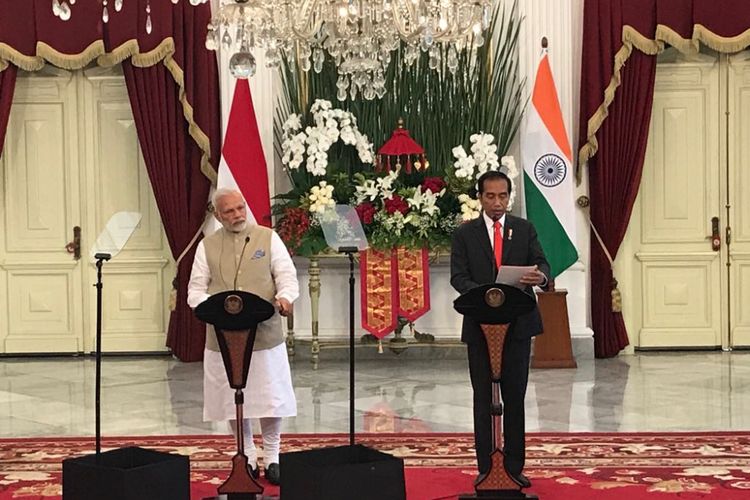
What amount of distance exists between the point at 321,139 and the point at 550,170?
1.80 m

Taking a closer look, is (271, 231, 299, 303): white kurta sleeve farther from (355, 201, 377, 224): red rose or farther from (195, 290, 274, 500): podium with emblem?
(355, 201, 377, 224): red rose

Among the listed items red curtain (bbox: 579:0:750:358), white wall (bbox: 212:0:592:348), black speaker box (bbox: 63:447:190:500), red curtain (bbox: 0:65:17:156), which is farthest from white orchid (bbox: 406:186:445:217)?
black speaker box (bbox: 63:447:190:500)

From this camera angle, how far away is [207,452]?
20.6 ft

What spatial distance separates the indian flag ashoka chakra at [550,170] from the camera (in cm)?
946

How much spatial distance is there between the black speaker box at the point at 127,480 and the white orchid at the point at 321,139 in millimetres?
4731

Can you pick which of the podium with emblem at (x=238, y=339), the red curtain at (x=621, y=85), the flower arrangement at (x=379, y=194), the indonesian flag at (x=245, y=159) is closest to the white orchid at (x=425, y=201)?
the flower arrangement at (x=379, y=194)

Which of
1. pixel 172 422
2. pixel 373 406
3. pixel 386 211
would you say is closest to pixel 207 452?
pixel 172 422

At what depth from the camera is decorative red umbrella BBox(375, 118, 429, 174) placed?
30.5 feet

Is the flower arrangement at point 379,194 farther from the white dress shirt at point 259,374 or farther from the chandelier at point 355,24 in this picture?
the white dress shirt at point 259,374

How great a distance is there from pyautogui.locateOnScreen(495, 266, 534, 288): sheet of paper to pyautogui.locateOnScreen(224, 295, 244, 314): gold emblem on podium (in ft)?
3.62

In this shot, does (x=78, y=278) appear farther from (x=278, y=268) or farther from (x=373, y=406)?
(x=278, y=268)

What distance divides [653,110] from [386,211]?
2.54 m

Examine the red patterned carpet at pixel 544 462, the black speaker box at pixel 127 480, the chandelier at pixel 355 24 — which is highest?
the chandelier at pixel 355 24

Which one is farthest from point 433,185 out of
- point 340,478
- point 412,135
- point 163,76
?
point 340,478
